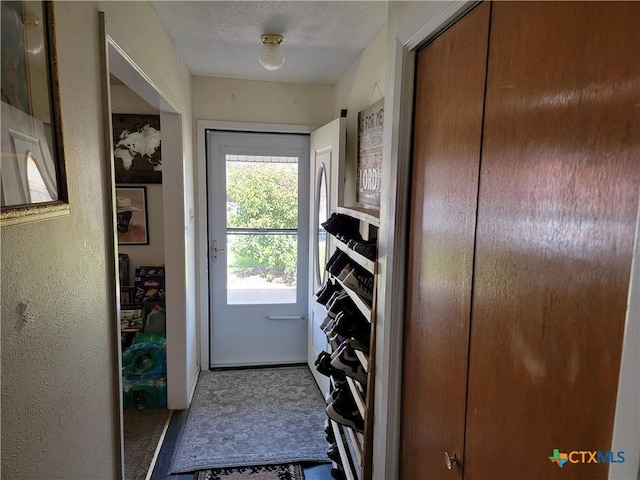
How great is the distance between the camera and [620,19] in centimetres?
Result: 51

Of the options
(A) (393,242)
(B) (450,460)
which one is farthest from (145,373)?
(B) (450,460)

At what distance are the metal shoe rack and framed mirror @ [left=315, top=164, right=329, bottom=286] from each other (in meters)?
0.70

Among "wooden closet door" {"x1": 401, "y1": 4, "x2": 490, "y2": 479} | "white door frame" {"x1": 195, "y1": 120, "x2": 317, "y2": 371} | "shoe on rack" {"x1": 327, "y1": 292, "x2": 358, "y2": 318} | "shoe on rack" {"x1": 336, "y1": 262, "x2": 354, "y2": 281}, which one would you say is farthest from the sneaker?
"white door frame" {"x1": 195, "y1": 120, "x2": 317, "y2": 371}

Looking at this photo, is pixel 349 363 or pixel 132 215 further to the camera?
pixel 132 215

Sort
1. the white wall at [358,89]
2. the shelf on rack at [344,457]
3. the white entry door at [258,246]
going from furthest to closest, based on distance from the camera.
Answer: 1. the white entry door at [258,246]
2. the white wall at [358,89]
3. the shelf on rack at [344,457]

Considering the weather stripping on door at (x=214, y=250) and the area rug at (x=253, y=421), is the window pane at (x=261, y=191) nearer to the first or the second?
the weather stripping on door at (x=214, y=250)

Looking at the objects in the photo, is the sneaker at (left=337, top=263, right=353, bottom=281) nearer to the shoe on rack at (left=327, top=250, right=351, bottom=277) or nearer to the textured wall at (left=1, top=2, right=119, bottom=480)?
the shoe on rack at (left=327, top=250, right=351, bottom=277)

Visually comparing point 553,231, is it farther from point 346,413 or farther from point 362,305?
point 346,413

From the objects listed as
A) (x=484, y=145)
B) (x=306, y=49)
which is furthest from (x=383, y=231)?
(x=306, y=49)

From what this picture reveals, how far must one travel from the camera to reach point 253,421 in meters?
2.50

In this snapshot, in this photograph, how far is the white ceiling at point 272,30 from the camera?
66.9 inches

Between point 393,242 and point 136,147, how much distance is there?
2288 mm

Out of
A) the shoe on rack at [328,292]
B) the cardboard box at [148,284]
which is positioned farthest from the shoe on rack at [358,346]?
the cardboard box at [148,284]

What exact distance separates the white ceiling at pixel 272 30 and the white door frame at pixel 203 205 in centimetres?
39
